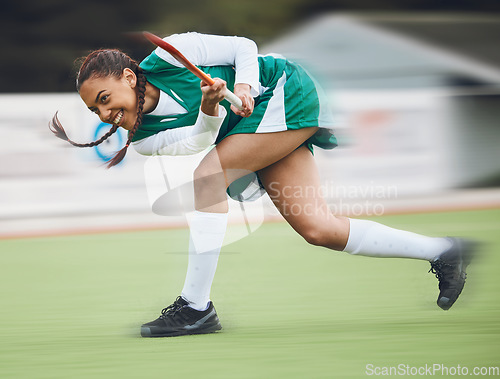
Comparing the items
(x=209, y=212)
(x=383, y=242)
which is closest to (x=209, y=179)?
(x=209, y=212)

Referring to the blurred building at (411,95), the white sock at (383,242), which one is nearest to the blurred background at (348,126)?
the blurred building at (411,95)

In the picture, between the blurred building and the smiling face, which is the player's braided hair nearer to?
the smiling face

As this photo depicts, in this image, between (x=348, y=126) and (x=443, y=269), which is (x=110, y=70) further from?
(x=348, y=126)

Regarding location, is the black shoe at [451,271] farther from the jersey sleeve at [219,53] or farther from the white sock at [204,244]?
the jersey sleeve at [219,53]

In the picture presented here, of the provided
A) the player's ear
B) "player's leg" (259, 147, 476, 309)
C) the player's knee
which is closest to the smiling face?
the player's ear

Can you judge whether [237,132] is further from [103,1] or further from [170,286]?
[103,1]

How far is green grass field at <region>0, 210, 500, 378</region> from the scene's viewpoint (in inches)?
107

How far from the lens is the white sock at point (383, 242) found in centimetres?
330

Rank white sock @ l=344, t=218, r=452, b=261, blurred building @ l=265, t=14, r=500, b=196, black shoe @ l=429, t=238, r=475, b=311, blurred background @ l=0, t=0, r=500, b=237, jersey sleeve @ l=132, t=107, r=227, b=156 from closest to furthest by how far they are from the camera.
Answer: jersey sleeve @ l=132, t=107, r=227, b=156
white sock @ l=344, t=218, r=452, b=261
black shoe @ l=429, t=238, r=475, b=311
blurred background @ l=0, t=0, r=500, b=237
blurred building @ l=265, t=14, r=500, b=196

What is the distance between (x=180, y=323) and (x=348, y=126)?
5.35 metres

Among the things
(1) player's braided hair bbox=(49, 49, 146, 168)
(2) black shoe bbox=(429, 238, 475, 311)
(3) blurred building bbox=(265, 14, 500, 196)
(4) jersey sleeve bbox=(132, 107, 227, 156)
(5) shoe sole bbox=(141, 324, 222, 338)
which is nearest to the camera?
(4) jersey sleeve bbox=(132, 107, 227, 156)

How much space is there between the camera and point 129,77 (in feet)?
10.1

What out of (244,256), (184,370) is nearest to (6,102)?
(244,256)

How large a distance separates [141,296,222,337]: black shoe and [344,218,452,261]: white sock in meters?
0.63
